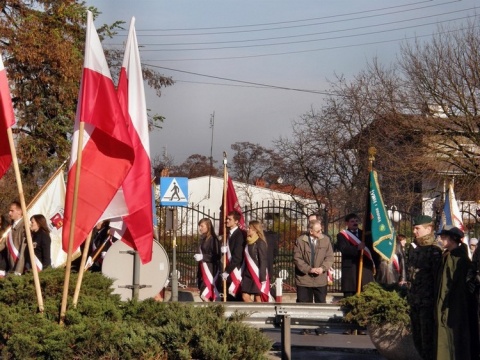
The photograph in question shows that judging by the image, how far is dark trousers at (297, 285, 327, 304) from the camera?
546 inches

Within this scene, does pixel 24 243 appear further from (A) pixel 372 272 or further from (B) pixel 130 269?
(A) pixel 372 272

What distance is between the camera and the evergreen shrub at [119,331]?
670 centimetres

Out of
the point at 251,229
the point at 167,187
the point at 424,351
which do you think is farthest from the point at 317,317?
the point at 167,187

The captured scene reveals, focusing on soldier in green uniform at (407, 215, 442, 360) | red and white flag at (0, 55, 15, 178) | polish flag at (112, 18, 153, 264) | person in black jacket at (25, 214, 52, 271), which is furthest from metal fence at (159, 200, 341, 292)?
red and white flag at (0, 55, 15, 178)

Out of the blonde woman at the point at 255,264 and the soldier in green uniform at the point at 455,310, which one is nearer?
the soldier in green uniform at the point at 455,310

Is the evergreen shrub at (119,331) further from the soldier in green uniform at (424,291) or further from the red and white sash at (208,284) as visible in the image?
the red and white sash at (208,284)

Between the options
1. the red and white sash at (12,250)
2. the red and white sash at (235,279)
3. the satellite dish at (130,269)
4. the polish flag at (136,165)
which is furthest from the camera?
the red and white sash at (235,279)

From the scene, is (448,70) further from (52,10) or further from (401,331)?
(401,331)

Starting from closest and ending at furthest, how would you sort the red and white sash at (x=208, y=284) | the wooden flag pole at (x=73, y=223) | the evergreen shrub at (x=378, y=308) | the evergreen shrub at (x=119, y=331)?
the evergreen shrub at (x=119, y=331) → the wooden flag pole at (x=73, y=223) → the evergreen shrub at (x=378, y=308) → the red and white sash at (x=208, y=284)

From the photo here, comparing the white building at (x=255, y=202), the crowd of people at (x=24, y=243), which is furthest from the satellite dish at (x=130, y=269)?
the white building at (x=255, y=202)

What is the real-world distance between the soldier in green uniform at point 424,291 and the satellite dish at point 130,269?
286 cm

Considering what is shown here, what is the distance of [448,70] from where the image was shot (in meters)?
28.0

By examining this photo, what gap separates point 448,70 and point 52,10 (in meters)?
11.9

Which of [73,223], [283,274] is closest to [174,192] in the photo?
[283,274]
